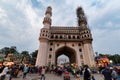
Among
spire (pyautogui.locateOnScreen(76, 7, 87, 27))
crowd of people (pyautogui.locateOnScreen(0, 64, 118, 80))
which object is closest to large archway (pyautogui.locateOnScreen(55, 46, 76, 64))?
spire (pyautogui.locateOnScreen(76, 7, 87, 27))

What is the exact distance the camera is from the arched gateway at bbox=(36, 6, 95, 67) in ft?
140

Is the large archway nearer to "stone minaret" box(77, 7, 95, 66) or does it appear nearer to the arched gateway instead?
the arched gateway

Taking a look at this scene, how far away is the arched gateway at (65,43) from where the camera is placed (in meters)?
42.8

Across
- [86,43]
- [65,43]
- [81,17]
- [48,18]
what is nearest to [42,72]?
[86,43]

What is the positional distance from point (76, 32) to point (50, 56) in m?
14.1

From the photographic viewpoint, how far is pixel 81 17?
55219 millimetres

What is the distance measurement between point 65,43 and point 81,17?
15.2 m

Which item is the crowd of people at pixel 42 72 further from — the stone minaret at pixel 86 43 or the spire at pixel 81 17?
the spire at pixel 81 17

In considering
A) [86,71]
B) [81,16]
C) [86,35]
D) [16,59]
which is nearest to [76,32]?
[86,35]

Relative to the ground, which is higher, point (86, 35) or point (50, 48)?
point (86, 35)

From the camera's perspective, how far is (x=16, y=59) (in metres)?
51.9

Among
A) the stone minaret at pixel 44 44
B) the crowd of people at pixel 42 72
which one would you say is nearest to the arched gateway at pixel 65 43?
the stone minaret at pixel 44 44

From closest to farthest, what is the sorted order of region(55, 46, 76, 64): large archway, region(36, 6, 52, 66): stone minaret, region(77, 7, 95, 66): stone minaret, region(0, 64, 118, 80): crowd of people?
region(0, 64, 118, 80): crowd of people < region(36, 6, 52, 66): stone minaret < region(77, 7, 95, 66): stone minaret < region(55, 46, 76, 64): large archway

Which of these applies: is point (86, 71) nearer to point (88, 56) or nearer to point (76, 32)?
point (88, 56)
